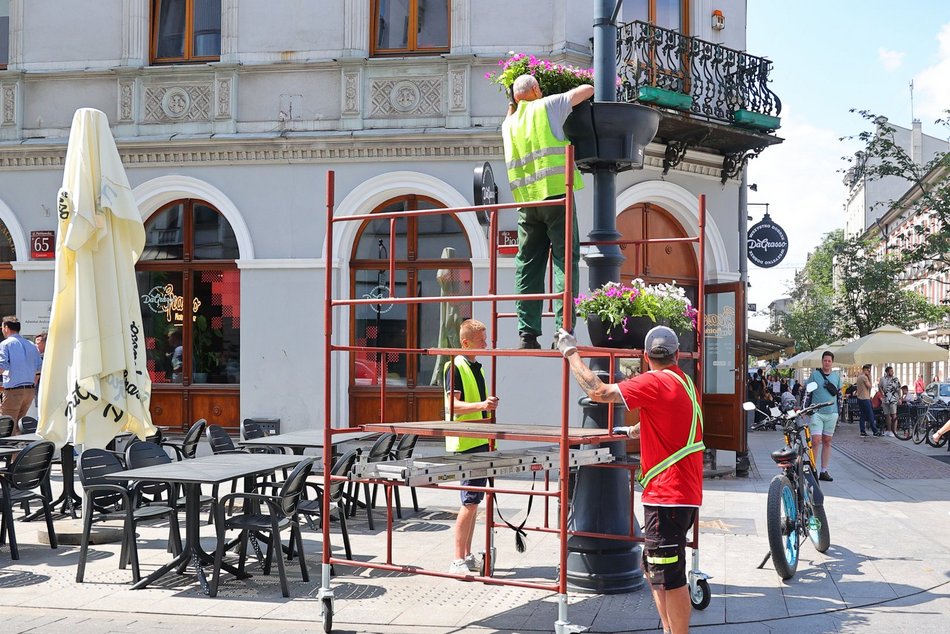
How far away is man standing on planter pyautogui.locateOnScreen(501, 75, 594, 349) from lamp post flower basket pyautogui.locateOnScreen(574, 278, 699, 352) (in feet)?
0.65

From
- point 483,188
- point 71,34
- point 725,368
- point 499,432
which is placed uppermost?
point 71,34

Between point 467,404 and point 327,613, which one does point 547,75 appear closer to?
point 467,404

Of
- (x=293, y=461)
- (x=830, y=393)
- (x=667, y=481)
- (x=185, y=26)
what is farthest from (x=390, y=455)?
(x=185, y=26)

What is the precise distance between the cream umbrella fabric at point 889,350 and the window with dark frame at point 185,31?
56.1 ft

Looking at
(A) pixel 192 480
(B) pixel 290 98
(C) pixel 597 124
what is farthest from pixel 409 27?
(A) pixel 192 480

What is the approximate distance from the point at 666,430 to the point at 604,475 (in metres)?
1.88

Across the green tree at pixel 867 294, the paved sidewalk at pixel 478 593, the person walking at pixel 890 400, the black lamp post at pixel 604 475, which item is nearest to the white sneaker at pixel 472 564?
the paved sidewalk at pixel 478 593

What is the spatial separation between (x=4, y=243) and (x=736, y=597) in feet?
39.5

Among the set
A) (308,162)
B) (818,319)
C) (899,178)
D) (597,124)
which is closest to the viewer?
(597,124)

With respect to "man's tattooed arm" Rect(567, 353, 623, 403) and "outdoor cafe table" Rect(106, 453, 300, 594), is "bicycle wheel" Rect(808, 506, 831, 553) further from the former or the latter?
"outdoor cafe table" Rect(106, 453, 300, 594)

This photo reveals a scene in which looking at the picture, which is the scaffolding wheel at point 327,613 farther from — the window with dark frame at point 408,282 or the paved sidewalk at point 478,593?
the window with dark frame at point 408,282

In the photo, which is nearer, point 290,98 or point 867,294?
point 290,98

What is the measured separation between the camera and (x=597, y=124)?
24.1ft

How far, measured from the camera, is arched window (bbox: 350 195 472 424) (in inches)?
560
